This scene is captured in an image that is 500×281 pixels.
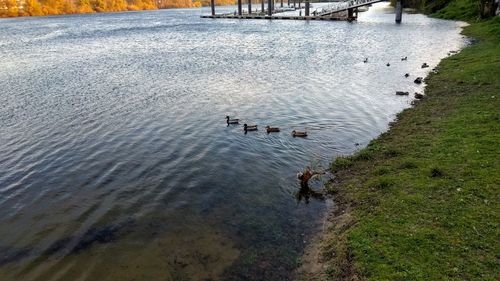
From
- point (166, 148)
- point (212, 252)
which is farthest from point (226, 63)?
point (212, 252)

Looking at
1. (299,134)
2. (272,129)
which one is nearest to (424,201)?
(299,134)

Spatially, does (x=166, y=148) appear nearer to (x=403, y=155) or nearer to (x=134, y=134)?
(x=134, y=134)

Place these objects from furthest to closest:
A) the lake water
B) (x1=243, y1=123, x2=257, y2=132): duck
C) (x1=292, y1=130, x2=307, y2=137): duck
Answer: (x1=243, y1=123, x2=257, y2=132): duck < (x1=292, y1=130, x2=307, y2=137): duck < the lake water

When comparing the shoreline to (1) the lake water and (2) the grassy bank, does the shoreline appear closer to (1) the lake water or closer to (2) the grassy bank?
(2) the grassy bank

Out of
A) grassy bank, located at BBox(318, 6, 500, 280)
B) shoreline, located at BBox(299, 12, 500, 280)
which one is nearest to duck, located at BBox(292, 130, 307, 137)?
shoreline, located at BBox(299, 12, 500, 280)

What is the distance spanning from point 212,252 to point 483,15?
8377 centimetres

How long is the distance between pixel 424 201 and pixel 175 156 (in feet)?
50.8

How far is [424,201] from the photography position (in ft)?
52.2

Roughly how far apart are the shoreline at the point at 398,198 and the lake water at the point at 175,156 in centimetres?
140

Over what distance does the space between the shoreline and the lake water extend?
1.40 m

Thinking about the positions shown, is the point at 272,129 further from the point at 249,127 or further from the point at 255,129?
the point at 249,127

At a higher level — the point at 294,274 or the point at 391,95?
the point at 391,95

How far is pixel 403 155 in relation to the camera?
21.1 metres

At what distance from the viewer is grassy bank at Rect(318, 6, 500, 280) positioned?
12516mm
